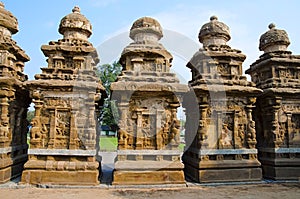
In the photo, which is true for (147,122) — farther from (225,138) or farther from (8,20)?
(8,20)

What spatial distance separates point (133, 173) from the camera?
8.98 m

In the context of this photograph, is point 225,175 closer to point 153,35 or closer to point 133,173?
point 133,173

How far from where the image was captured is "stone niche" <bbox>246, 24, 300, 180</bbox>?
1052cm

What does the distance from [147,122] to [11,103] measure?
17.9 ft

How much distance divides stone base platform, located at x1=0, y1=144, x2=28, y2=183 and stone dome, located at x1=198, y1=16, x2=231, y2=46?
949 cm

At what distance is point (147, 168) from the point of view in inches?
357

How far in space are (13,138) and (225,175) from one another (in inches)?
337

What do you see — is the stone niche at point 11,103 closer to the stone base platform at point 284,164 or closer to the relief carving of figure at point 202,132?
the relief carving of figure at point 202,132

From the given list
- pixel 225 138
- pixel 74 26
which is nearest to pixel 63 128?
pixel 74 26

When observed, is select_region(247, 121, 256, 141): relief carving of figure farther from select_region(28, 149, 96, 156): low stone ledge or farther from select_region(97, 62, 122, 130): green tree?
select_region(97, 62, 122, 130): green tree

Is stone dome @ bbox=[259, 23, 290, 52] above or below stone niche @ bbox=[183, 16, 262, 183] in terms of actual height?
above

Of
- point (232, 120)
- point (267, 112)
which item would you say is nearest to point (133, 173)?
point (232, 120)

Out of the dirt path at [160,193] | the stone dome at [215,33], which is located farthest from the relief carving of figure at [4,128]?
the stone dome at [215,33]

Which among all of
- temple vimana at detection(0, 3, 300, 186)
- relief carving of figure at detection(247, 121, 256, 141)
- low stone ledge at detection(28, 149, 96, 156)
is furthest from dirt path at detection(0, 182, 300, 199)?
relief carving of figure at detection(247, 121, 256, 141)
